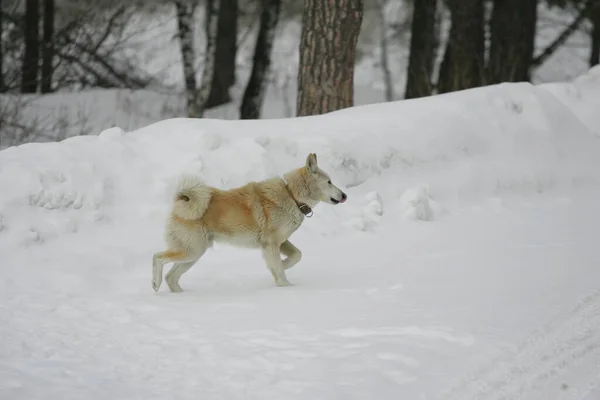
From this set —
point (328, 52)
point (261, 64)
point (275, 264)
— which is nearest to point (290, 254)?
point (275, 264)

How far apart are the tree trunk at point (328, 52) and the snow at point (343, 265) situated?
73 cm

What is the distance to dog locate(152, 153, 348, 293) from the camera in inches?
291

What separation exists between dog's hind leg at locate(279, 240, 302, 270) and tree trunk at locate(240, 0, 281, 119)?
10.2 m

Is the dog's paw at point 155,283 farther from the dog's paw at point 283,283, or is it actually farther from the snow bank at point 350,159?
the snow bank at point 350,159

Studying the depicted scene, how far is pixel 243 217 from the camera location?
7656 millimetres

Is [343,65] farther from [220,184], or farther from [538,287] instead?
[538,287]

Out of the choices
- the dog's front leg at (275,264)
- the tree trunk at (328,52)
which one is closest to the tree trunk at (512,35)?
the tree trunk at (328,52)

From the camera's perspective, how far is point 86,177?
8.84 meters

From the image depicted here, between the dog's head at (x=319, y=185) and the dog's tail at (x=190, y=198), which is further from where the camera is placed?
the dog's head at (x=319, y=185)

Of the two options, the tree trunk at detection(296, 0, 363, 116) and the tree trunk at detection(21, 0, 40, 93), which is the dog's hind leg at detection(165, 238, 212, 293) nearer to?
the tree trunk at detection(296, 0, 363, 116)

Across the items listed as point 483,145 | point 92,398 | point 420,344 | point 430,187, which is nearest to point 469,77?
point 483,145

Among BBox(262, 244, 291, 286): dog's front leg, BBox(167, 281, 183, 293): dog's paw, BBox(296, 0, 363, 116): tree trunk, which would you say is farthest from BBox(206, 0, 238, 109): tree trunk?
BBox(167, 281, 183, 293): dog's paw

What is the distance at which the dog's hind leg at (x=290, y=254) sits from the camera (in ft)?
25.8

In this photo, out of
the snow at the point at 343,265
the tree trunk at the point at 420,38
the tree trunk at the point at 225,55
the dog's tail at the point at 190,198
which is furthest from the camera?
the tree trunk at the point at 225,55
